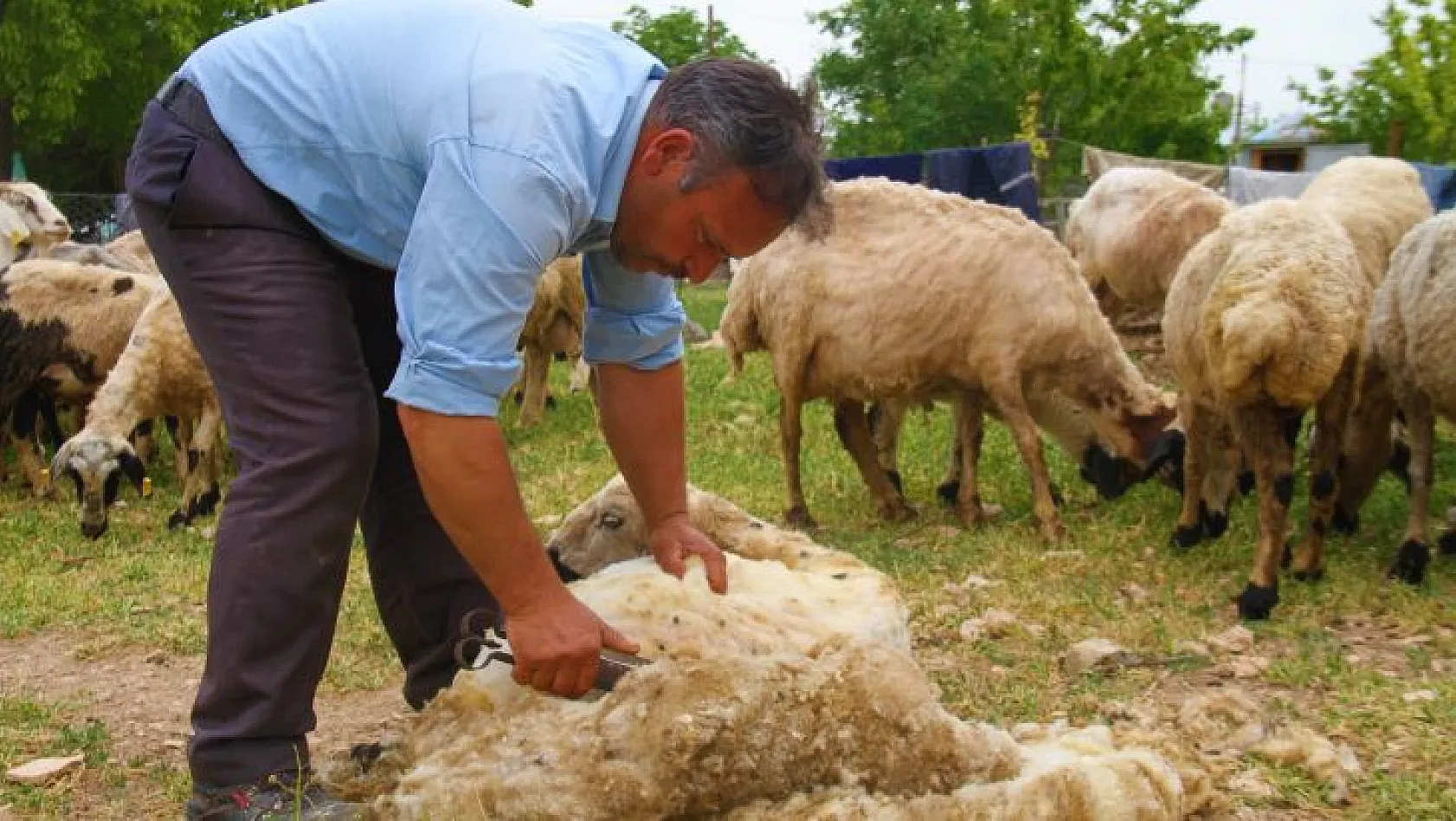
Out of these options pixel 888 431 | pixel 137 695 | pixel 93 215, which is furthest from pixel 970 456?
pixel 93 215

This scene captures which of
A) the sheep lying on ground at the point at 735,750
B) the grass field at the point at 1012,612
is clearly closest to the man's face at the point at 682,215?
the sheep lying on ground at the point at 735,750

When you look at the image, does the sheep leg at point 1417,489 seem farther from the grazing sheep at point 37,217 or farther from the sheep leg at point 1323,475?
the grazing sheep at point 37,217

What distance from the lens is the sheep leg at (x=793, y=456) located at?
27.0 ft

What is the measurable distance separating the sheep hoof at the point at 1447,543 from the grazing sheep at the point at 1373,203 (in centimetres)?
217

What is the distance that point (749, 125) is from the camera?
277cm

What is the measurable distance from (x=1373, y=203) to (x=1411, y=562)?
3647 mm

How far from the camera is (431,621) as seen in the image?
12.2ft

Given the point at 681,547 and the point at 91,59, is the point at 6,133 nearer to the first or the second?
the point at 91,59

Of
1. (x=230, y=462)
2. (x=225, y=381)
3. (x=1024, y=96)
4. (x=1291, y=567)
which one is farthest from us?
(x=1024, y=96)

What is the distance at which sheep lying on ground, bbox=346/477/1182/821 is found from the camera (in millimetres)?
2922

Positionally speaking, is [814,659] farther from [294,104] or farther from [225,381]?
[294,104]

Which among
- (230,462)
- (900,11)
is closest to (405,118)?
(230,462)

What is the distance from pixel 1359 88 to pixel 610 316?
28.1 m

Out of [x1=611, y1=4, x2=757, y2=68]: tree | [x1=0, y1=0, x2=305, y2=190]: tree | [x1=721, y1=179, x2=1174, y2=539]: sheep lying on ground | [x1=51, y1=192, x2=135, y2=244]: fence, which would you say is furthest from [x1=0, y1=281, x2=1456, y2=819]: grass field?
[x1=611, y1=4, x2=757, y2=68]: tree
